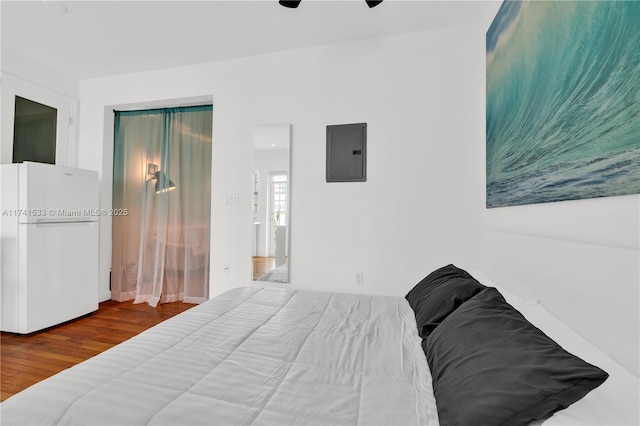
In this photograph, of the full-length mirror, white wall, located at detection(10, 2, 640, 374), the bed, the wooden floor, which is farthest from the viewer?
the full-length mirror

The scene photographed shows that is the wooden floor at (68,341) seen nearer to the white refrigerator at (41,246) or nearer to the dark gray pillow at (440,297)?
the white refrigerator at (41,246)

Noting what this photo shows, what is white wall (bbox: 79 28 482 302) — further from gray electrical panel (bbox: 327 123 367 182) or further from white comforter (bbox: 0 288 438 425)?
white comforter (bbox: 0 288 438 425)

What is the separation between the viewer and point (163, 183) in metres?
3.65

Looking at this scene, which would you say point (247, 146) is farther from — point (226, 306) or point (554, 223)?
point (554, 223)

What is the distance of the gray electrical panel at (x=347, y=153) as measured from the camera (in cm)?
274

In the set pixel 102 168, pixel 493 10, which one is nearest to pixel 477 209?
pixel 493 10

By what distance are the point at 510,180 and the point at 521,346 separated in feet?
4.00

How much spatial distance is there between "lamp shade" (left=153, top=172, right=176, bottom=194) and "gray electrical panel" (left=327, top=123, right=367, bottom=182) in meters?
2.09

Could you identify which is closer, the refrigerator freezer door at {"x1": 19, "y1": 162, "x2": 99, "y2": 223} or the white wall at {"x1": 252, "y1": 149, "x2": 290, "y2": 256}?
the refrigerator freezer door at {"x1": 19, "y1": 162, "x2": 99, "y2": 223}

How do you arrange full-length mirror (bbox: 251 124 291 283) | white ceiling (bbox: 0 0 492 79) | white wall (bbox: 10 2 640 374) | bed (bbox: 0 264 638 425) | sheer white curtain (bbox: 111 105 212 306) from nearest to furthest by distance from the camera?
bed (bbox: 0 264 638 425), white ceiling (bbox: 0 0 492 79), white wall (bbox: 10 2 640 374), full-length mirror (bbox: 251 124 291 283), sheer white curtain (bbox: 111 105 212 306)

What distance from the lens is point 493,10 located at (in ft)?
7.11

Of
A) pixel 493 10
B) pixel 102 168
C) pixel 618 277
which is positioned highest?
pixel 493 10

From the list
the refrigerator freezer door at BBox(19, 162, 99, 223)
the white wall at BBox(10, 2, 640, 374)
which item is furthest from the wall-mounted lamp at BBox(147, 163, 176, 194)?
the white wall at BBox(10, 2, 640, 374)

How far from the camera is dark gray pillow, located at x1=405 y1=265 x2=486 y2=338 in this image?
1.35m
